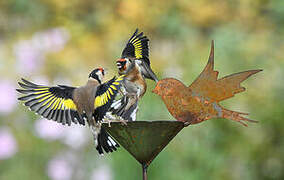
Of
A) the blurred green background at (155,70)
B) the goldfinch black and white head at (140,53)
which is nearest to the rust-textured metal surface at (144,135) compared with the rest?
the goldfinch black and white head at (140,53)

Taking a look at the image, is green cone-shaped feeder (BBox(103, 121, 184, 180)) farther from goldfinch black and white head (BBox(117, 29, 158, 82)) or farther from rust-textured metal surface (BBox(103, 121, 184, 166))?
goldfinch black and white head (BBox(117, 29, 158, 82))

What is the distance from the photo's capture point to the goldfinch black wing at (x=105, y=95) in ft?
2.10

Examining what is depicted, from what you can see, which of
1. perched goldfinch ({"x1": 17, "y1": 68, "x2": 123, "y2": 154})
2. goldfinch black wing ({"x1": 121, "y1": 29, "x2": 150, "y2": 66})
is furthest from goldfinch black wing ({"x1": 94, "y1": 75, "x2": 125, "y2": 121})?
goldfinch black wing ({"x1": 121, "y1": 29, "x2": 150, "y2": 66})

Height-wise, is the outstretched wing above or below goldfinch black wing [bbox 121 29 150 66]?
below

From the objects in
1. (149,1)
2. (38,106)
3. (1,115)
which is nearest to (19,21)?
(149,1)

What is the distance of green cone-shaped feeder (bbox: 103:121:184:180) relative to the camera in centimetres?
66

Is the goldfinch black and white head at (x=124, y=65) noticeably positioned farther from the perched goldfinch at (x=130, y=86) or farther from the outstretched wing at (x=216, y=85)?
the outstretched wing at (x=216, y=85)

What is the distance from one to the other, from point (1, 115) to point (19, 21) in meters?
2.55

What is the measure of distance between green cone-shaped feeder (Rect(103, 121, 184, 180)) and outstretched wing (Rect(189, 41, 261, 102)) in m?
0.08

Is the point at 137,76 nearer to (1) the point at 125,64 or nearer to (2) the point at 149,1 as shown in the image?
(1) the point at 125,64

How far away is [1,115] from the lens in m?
2.70

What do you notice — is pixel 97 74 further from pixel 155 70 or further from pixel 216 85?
pixel 155 70

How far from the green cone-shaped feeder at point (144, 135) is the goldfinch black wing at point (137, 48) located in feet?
0.45

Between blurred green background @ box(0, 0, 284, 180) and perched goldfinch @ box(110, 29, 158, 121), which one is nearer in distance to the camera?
perched goldfinch @ box(110, 29, 158, 121)
